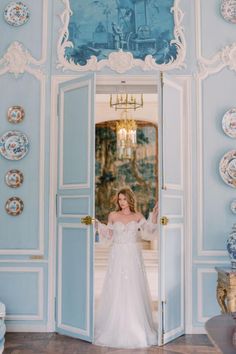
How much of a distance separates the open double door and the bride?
0.21m

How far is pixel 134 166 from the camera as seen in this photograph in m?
10.6

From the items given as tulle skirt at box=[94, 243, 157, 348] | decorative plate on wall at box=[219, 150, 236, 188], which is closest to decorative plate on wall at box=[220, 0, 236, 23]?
decorative plate on wall at box=[219, 150, 236, 188]

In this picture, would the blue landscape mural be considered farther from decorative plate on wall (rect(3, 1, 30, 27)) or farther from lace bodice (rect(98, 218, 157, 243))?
lace bodice (rect(98, 218, 157, 243))

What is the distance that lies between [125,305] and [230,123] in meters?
2.26

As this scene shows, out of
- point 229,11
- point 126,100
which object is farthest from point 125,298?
point 126,100

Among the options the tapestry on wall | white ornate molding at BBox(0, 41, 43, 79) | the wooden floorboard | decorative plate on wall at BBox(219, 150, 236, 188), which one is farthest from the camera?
the tapestry on wall

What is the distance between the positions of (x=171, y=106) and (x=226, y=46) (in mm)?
968

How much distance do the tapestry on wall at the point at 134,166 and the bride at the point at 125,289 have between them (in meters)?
5.26

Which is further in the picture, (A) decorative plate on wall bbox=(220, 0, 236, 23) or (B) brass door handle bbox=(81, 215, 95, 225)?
(A) decorative plate on wall bbox=(220, 0, 236, 23)

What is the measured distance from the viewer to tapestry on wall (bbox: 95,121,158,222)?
10.6 meters

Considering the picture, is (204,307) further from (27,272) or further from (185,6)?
(185,6)

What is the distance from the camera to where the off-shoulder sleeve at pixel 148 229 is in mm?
5113

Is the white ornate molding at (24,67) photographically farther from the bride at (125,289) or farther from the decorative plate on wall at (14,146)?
the bride at (125,289)

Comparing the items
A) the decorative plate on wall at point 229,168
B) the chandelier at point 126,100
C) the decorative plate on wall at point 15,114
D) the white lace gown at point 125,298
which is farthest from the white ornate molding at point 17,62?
the chandelier at point 126,100
